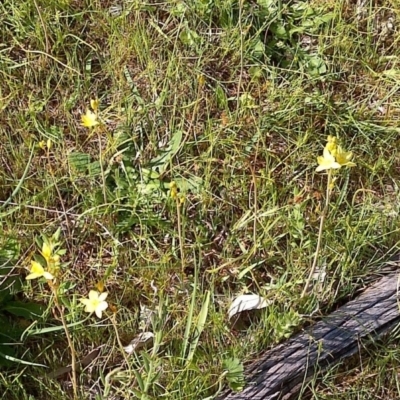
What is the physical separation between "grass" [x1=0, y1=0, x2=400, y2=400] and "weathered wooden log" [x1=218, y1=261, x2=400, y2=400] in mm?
53

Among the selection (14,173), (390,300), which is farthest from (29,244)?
(390,300)

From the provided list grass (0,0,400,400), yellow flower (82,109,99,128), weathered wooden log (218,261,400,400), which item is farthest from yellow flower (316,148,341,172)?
yellow flower (82,109,99,128)

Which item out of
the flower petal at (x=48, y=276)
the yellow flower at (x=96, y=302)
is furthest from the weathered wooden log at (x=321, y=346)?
the flower petal at (x=48, y=276)

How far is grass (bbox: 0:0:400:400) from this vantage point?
82.8 inches

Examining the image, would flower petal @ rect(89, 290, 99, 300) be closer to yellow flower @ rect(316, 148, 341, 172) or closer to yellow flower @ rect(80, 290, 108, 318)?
yellow flower @ rect(80, 290, 108, 318)

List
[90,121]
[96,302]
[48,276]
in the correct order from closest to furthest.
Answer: [48,276] → [96,302] → [90,121]

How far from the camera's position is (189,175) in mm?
2346

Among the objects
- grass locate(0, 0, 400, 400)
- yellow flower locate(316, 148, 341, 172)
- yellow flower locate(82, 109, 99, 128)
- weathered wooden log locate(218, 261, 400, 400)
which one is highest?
yellow flower locate(316, 148, 341, 172)

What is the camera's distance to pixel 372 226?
228 centimetres

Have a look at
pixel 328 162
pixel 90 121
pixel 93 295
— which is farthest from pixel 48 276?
pixel 328 162

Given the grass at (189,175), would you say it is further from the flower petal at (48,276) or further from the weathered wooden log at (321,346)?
the flower petal at (48,276)

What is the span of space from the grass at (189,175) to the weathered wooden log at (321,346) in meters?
0.05

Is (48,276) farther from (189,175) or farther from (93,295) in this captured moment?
(189,175)

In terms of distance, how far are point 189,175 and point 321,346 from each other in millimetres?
712
